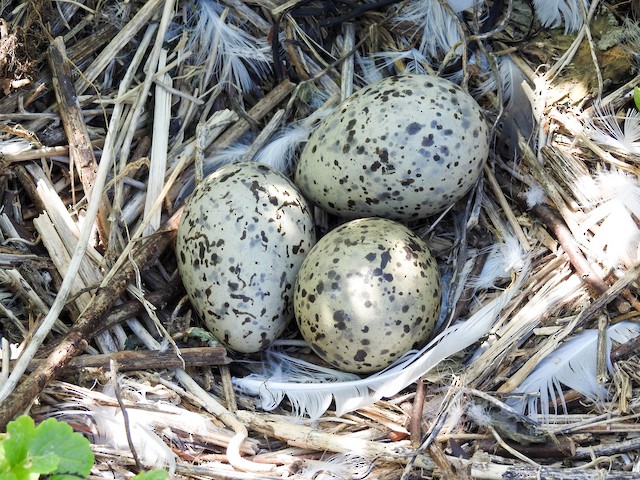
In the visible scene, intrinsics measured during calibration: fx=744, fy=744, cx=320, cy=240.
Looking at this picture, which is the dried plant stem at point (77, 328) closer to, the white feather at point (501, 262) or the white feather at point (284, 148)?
the white feather at point (284, 148)

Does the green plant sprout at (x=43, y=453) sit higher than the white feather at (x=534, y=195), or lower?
higher

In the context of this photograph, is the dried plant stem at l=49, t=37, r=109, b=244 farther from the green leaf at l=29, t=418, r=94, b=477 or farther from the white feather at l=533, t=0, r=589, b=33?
the white feather at l=533, t=0, r=589, b=33

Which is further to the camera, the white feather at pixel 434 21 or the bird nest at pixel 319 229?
the white feather at pixel 434 21

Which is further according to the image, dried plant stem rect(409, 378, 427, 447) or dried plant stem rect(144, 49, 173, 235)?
dried plant stem rect(144, 49, 173, 235)

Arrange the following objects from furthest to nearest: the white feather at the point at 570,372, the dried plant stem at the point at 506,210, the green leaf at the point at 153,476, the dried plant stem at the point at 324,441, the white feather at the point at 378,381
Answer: the dried plant stem at the point at 506,210 → the white feather at the point at 378,381 → the white feather at the point at 570,372 → the dried plant stem at the point at 324,441 → the green leaf at the point at 153,476

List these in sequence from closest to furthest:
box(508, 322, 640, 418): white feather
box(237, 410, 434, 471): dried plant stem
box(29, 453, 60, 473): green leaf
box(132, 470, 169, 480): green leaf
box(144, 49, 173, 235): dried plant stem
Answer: box(29, 453, 60, 473): green leaf
box(132, 470, 169, 480): green leaf
box(237, 410, 434, 471): dried plant stem
box(508, 322, 640, 418): white feather
box(144, 49, 173, 235): dried plant stem

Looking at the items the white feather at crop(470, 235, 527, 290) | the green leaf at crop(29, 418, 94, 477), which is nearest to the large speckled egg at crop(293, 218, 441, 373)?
the white feather at crop(470, 235, 527, 290)

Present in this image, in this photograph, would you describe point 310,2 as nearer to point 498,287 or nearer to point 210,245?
point 210,245

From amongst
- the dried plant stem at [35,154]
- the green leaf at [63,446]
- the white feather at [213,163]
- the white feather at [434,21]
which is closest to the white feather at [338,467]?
the green leaf at [63,446]
